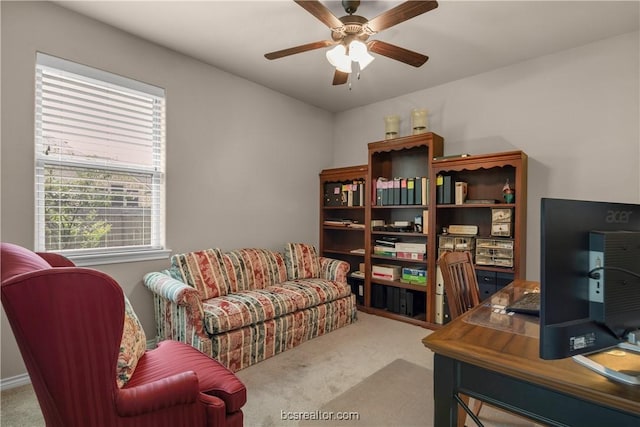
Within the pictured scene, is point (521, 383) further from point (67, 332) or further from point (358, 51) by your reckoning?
point (358, 51)

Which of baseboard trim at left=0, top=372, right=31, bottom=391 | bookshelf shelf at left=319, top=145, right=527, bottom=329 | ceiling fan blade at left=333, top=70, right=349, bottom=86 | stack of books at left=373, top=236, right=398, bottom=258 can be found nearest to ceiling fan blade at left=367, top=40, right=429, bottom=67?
ceiling fan blade at left=333, top=70, right=349, bottom=86

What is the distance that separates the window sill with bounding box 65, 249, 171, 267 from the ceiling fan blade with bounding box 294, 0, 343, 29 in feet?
7.37

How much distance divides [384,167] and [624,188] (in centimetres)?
223

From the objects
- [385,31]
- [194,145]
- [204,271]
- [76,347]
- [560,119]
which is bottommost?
[204,271]

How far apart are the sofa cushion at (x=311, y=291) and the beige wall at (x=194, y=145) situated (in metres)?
0.74

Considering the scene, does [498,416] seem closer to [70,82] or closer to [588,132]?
[588,132]

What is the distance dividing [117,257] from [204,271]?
2.21ft

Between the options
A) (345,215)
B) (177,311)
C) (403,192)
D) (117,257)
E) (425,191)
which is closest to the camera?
(177,311)

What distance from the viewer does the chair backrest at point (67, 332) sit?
93cm

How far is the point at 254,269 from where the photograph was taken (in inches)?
125

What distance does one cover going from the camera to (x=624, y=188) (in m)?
2.60

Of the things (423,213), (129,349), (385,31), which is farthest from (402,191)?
(129,349)

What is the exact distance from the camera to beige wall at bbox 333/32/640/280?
103 inches

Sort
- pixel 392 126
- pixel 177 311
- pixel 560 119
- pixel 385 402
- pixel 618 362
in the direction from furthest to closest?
1. pixel 392 126
2. pixel 560 119
3. pixel 177 311
4. pixel 385 402
5. pixel 618 362
